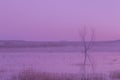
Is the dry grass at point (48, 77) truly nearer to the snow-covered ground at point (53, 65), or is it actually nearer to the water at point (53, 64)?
the snow-covered ground at point (53, 65)

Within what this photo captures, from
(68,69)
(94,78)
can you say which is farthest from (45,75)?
(68,69)

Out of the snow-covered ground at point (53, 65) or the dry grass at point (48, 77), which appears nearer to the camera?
the dry grass at point (48, 77)

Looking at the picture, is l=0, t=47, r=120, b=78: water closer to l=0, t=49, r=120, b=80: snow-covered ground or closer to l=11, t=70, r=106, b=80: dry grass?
l=0, t=49, r=120, b=80: snow-covered ground

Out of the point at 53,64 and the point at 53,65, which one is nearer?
the point at 53,65

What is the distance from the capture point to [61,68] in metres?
26.1

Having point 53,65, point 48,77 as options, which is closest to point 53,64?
point 53,65

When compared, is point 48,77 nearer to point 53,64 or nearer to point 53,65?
point 53,65

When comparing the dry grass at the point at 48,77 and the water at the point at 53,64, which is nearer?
the dry grass at the point at 48,77

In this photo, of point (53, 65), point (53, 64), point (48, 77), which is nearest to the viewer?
point (48, 77)

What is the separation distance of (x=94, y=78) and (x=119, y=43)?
49.8m

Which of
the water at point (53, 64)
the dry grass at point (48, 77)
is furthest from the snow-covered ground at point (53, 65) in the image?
the dry grass at point (48, 77)

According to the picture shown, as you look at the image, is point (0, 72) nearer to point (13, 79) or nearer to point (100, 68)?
point (13, 79)

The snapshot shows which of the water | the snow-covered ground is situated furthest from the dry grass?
the water

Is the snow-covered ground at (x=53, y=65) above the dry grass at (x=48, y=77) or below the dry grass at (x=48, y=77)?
above
